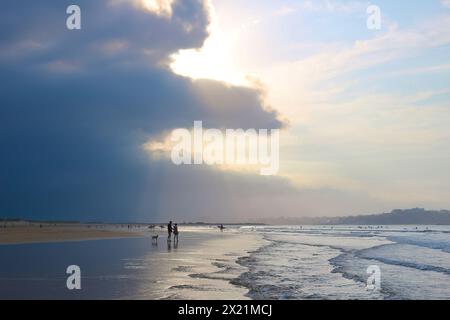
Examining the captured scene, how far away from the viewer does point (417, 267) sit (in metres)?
29.7

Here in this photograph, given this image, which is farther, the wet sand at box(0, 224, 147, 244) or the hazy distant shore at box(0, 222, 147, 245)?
the hazy distant shore at box(0, 222, 147, 245)

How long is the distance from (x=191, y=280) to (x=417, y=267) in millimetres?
17013

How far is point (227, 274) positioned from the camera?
22.8 meters

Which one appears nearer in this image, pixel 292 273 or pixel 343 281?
pixel 343 281

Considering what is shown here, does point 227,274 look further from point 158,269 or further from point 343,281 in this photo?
point 343,281

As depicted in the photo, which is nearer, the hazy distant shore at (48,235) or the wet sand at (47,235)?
the wet sand at (47,235)
